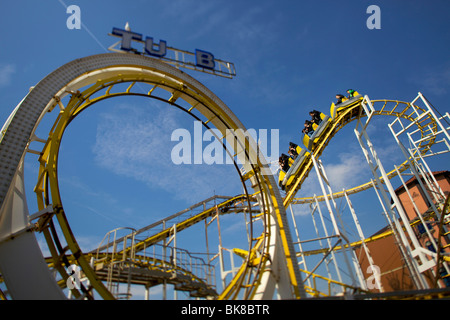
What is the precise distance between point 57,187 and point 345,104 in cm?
1351

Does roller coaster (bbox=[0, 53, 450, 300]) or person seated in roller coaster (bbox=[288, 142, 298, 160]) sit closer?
roller coaster (bbox=[0, 53, 450, 300])

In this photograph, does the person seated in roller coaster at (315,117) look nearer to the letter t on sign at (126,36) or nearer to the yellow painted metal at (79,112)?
the yellow painted metal at (79,112)

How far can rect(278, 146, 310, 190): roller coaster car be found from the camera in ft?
49.3

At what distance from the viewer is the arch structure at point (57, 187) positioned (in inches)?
178

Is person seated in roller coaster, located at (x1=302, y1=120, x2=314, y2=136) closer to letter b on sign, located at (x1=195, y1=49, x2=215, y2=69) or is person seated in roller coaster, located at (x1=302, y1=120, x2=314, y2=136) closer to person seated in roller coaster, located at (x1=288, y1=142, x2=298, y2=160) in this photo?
person seated in roller coaster, located at (x1=288, y1=142, x2=298, y2=160)

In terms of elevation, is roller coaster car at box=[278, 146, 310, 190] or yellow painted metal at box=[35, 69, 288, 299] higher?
roller coaster car at box=[278, 146, 310, 190]

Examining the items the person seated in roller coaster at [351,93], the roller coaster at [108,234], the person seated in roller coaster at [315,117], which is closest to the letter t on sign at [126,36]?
the roller coaster at [108,234]

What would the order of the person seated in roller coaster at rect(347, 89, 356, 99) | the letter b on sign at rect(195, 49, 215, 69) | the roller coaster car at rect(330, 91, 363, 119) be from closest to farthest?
the letter b on sign at rect(195, 49, 215, 69) < the roller coaster car at rect(330, 91, 363, 119) < the person seated in roller coaster at rect(347, 89, 356, 99)

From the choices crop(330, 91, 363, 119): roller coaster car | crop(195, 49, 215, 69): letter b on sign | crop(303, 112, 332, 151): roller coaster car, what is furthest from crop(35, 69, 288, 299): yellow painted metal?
crop(330, 91, 363, 119): roller coaster car

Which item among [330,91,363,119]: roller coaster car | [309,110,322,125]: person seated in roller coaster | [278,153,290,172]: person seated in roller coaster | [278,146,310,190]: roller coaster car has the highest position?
[309,110,322,125]: person seated in roller coaster

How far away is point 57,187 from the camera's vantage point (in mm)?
5094

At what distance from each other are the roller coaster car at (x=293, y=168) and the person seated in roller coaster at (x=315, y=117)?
1788mm

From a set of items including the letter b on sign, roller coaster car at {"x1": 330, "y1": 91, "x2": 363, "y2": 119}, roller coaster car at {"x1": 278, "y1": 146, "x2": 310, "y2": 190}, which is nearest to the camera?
the letter b on sign

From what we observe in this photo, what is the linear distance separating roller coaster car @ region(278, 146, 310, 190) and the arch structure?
6257 millimetres
